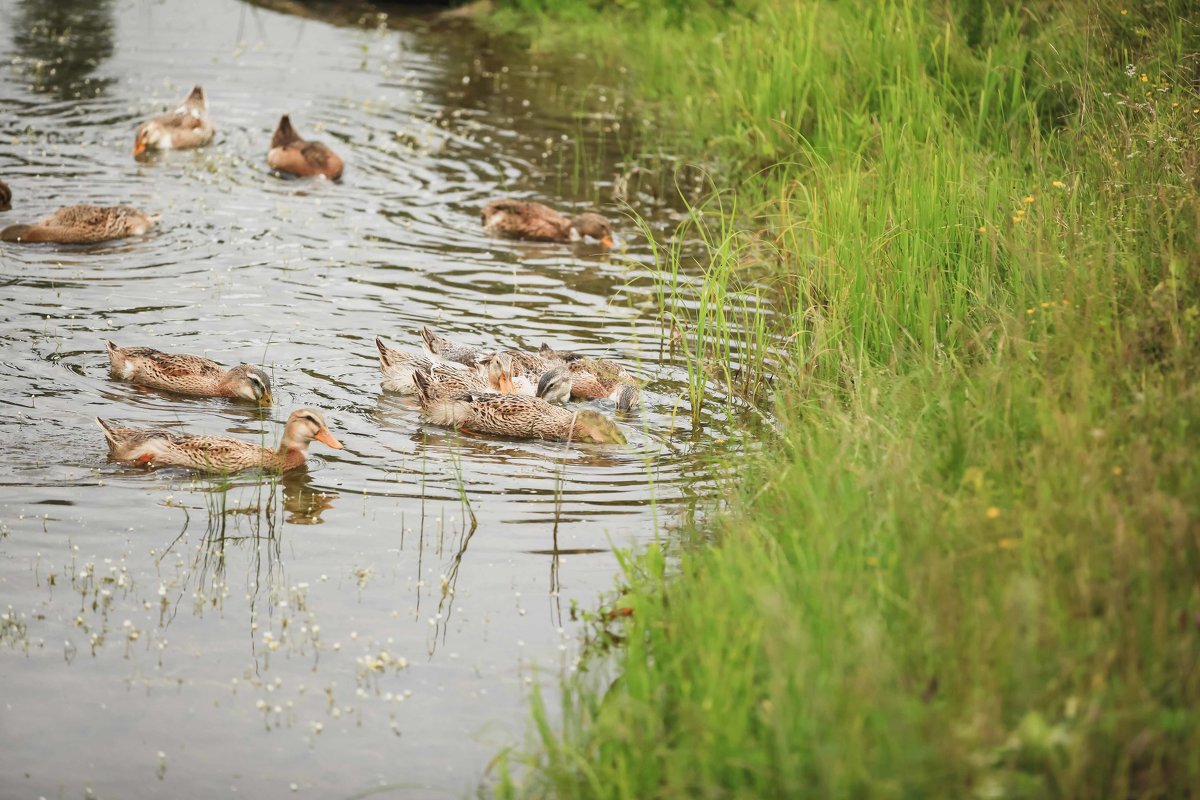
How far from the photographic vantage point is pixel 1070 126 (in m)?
9.68

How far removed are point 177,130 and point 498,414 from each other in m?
7.96

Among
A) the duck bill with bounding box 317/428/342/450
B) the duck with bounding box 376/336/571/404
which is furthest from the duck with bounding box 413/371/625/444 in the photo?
the duck bill with bounding box 317/428/342/450

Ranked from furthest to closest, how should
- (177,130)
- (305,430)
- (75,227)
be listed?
(177,130) < (75,227) < (305,430)

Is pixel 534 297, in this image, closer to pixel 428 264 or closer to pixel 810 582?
pixel 428 264

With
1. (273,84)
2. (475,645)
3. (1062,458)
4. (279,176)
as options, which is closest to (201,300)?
(279,176)

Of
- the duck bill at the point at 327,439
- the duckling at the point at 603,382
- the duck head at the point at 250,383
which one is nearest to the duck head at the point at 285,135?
the duckling at the point at 603,382

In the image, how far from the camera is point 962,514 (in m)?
5.26

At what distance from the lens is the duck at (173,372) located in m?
9.00

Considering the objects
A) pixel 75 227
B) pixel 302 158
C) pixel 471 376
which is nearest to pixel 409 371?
pixel 471 376

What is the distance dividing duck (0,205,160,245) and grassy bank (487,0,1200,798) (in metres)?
5.38

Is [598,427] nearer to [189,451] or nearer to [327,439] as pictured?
[327,439]

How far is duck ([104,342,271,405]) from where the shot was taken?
29.5 ft

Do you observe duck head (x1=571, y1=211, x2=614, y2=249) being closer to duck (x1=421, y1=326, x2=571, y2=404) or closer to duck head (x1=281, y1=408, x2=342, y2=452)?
duck (x1=421, y1=326, x2=571, y2=404)

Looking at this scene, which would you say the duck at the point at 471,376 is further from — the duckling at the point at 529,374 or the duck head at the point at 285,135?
the duck head at the point at 285,135
